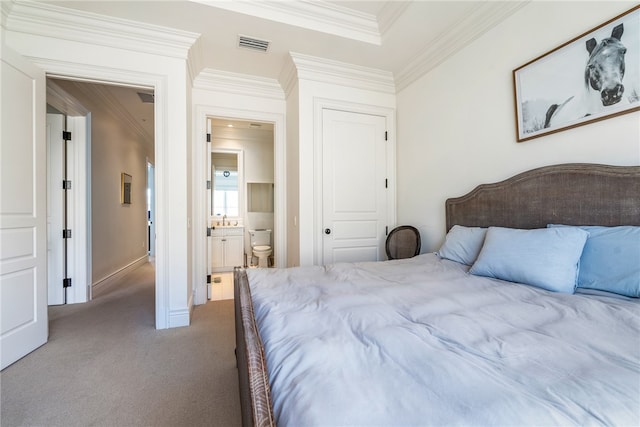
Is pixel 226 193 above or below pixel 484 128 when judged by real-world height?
below

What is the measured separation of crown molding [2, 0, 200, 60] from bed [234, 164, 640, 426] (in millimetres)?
2332

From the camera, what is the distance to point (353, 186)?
3.20m

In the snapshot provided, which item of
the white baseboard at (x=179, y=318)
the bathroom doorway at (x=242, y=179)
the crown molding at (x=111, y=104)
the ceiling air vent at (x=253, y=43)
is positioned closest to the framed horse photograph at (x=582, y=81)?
the ceiling air vent at (x=253, y=43)

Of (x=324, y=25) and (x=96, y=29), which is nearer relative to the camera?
(x=96, y=29)

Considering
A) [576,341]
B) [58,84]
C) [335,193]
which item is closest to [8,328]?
[58,84]

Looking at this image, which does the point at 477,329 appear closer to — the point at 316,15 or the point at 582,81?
the point at 582,81

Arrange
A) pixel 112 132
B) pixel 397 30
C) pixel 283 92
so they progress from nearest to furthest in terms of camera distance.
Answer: pixel 397 30 → pixel 283 92 → pixel 112 132

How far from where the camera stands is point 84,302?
3.23 m

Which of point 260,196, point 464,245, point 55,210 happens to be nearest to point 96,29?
point 55,210

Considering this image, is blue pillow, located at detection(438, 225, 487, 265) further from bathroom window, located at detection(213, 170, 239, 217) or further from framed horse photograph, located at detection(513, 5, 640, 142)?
bathroom window, located at detection(213, 170, 239, 217)

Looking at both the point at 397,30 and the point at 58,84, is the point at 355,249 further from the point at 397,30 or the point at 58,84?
the point at 58,84

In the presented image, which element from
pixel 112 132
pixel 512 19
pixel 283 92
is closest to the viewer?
pixel 512 19

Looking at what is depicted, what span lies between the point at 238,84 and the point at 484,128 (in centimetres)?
271

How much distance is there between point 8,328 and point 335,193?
9.40 ft
